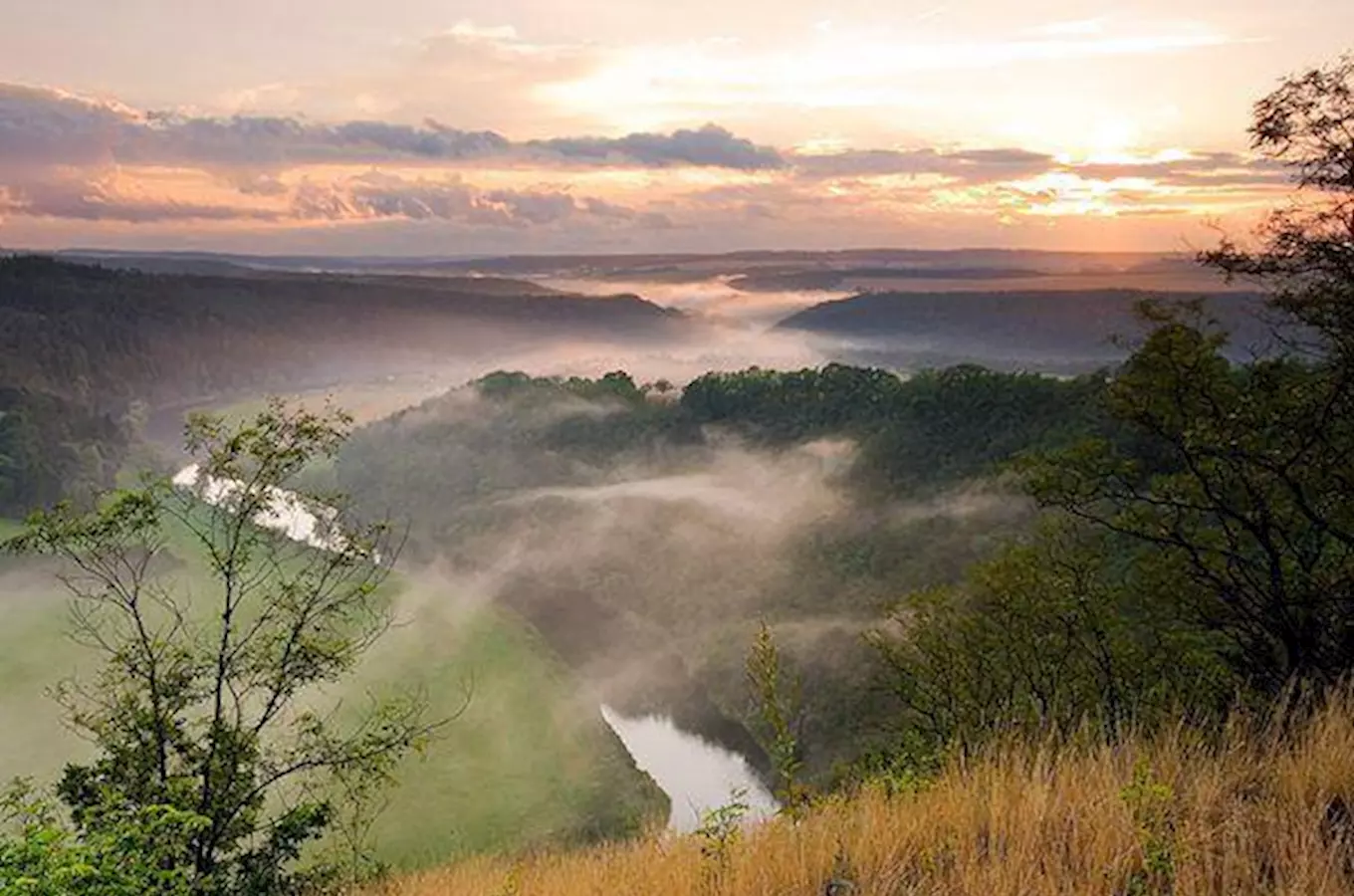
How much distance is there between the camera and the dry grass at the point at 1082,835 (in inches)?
224

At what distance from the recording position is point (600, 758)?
7556 cm

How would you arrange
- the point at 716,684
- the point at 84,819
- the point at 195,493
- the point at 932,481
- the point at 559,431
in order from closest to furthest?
the point at 84,819 < the point at 195,493 < the point at 716,684 < the point at 932,481 < the point at 559,431

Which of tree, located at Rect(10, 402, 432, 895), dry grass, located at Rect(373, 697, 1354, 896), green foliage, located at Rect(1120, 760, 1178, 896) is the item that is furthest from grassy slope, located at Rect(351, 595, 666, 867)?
green foliage, located at Rect(1120, 760, 1178, 896)

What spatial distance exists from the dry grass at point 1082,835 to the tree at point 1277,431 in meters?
5.61

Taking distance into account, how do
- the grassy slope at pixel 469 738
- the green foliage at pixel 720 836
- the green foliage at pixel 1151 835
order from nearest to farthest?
the green foliage at pixel 1151 835 < the green foliage at pixel 720 836 < the grassy slope at pixel 469 738

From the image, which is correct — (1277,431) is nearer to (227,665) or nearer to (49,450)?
(227,665)

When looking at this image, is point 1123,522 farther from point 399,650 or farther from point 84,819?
point 399,650

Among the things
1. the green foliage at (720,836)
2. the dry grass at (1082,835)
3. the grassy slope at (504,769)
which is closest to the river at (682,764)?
the grassy slope at (504,769)

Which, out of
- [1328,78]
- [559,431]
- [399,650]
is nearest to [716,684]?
[399,650]

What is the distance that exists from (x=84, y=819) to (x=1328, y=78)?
20270 mm

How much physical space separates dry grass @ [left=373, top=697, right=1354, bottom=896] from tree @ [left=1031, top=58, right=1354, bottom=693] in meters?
5.61

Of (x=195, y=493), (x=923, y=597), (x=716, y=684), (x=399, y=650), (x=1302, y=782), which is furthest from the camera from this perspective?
(x=399, y=650)

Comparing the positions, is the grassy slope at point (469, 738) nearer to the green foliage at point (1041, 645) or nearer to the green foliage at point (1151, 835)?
the green foliage at point (1041, 645)

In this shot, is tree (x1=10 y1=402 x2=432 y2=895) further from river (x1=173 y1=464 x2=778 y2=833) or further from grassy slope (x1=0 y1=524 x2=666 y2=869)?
river (x1=173 y1=464 x2=778 y2=833)
